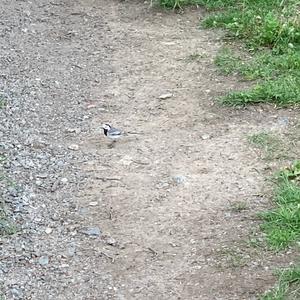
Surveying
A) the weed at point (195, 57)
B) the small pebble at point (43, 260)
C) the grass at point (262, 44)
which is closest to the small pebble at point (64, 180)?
the small pebble at point (43, 260)

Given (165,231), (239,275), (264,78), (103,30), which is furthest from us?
(103,30)

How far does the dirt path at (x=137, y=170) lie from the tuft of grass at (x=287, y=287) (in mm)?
66

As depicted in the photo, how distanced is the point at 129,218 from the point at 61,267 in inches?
22.2

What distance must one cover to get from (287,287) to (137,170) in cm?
145

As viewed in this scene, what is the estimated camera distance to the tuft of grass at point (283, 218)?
3.94 m

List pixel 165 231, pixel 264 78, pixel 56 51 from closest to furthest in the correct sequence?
pixel 165 231 → pixel 264 78 → pixel 56 51

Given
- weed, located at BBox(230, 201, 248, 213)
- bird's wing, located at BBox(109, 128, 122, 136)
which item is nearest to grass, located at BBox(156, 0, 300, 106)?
bird's wing, located at BBox(109, 128, 122, 136)

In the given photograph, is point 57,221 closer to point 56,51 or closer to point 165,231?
point 165,231

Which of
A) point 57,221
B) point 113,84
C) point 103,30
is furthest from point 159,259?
point 103,30

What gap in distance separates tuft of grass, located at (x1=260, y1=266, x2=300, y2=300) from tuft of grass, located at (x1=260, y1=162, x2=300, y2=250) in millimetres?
246

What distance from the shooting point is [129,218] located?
424 cm

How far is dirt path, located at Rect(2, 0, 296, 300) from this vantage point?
12.3ft

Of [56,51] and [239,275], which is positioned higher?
[239,275]

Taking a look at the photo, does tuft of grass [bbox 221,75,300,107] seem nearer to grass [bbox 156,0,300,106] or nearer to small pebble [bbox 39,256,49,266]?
grass [bbox 156,0,300,106]
